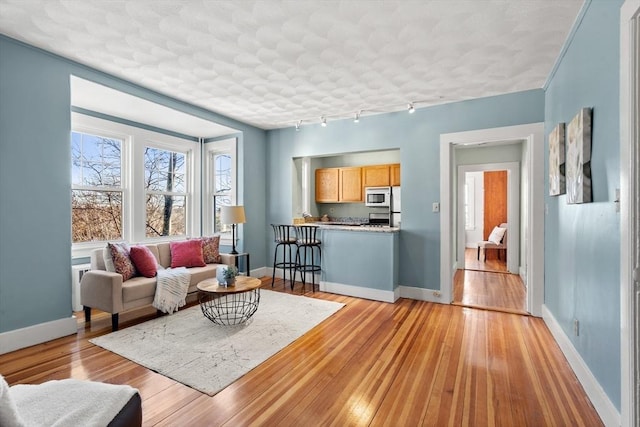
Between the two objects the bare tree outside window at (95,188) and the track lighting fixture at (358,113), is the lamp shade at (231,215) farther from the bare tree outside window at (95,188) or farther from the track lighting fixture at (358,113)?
the track lighting fixture at (358,113)

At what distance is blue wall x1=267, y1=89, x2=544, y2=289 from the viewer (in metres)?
3.85

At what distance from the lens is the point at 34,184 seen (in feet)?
9.39

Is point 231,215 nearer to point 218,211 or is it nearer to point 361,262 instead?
point 218,211

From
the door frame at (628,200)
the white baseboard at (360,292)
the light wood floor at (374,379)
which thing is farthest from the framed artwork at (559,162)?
the white baseboard at (360,292)

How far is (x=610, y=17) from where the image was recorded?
1.80m

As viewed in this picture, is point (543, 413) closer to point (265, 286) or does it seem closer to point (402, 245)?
point (402, 245)

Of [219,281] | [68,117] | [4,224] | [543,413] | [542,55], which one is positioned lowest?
[543,413]

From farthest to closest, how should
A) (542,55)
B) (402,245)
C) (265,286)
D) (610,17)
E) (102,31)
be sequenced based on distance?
(265,286) → (402,245) → (542,55) → (102,31) → (610,17)

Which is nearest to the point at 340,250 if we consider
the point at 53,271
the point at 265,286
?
the point at 265,286

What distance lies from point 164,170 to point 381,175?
388cm

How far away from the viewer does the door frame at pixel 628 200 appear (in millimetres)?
1488

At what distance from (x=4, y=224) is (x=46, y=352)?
1152mm

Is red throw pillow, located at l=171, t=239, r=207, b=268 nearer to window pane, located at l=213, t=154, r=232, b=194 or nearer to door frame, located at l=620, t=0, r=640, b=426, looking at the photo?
window pane, located at l=213, t=154, r=232, b=194

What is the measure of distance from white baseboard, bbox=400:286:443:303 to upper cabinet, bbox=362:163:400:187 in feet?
7.56
